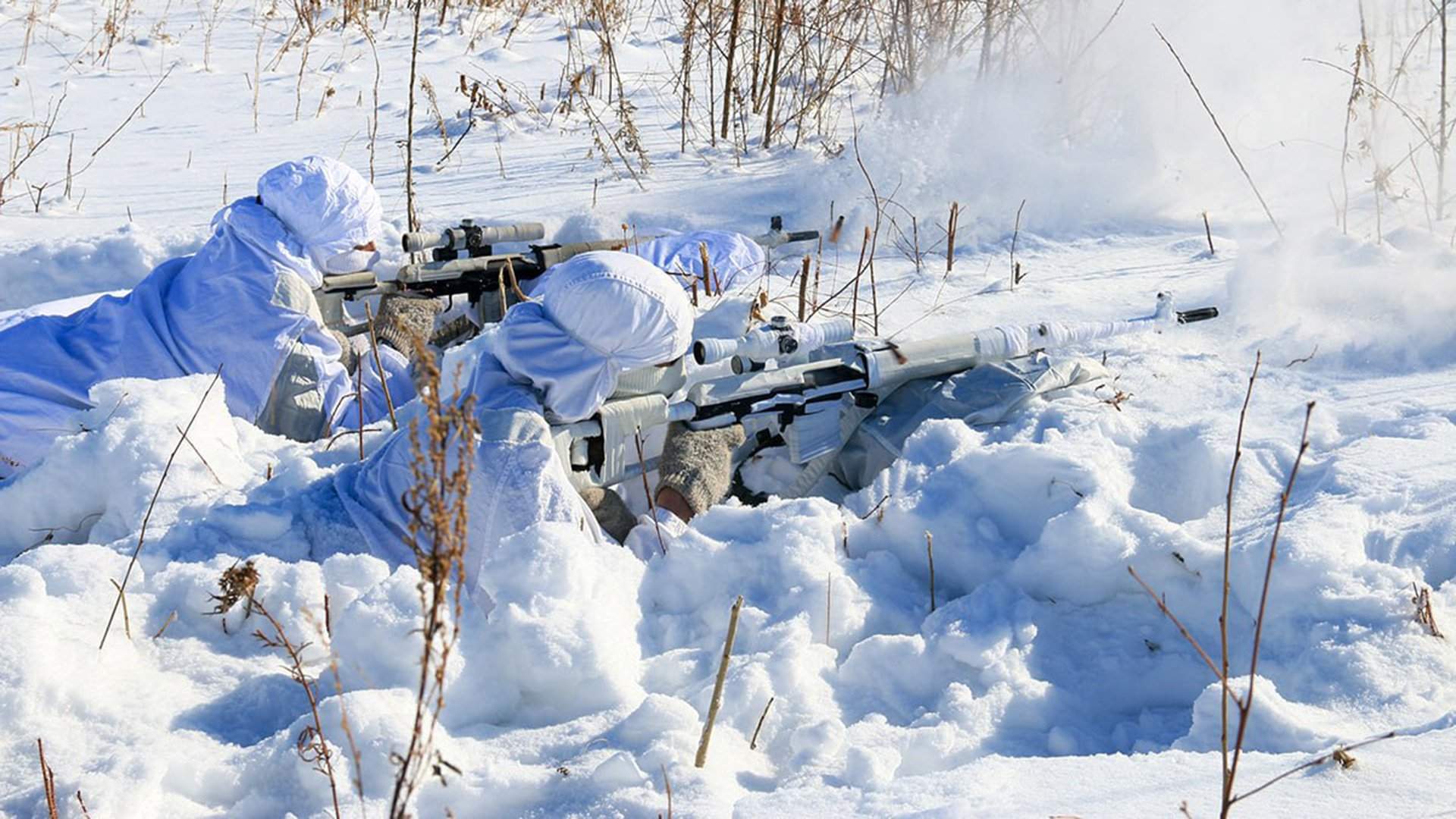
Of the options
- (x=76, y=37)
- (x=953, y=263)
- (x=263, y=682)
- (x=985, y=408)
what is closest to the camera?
(x=263, y=682)

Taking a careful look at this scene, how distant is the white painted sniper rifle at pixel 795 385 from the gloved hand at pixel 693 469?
0.11 ft

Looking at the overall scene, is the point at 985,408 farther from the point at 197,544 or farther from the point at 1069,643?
the point at 197,544

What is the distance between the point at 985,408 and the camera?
150 inches

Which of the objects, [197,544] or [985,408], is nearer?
[197,544]

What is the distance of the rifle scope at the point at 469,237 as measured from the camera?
5.15 meters

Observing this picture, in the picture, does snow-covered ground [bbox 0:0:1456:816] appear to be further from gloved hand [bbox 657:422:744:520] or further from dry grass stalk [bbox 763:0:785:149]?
dry grass stalk [bbox 763:0:785:149]

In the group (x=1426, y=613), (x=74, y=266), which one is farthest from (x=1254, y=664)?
(x=74, y=266)

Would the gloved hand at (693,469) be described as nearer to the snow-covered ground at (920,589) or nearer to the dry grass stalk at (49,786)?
the snow-covered ground at (920,589)

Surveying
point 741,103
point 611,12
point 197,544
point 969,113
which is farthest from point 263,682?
point 611,12

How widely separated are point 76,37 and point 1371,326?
790 cm

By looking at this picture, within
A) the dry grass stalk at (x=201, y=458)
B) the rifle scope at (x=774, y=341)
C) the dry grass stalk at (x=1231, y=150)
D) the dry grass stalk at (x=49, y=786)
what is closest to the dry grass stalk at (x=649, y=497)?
the rifle scope at (x=774, y=341)

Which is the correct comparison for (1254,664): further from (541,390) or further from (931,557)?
(541,390)

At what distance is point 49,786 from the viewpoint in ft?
6.50

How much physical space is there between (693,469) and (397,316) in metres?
1.86
